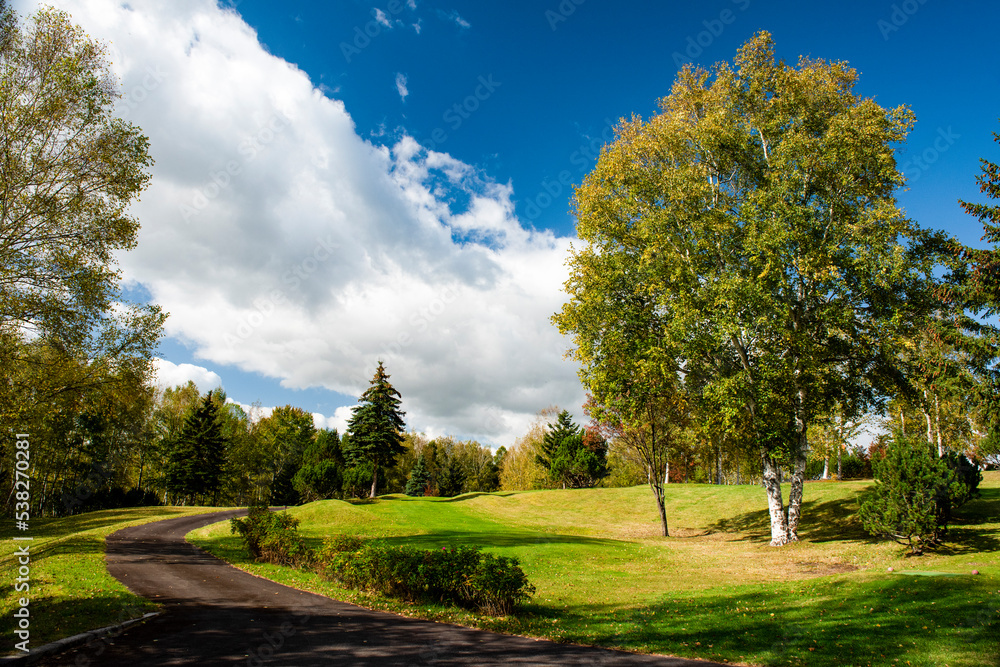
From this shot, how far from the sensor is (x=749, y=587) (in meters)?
13.1

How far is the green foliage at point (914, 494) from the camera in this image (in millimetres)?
14883

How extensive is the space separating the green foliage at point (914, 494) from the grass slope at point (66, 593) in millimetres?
20641

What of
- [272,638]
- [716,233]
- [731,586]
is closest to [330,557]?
[272,638]

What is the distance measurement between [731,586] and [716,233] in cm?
1365

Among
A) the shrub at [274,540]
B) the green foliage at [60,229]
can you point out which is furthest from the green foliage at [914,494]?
the green foliage at [60,229]

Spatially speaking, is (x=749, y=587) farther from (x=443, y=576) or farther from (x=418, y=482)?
(x=418, y=482)

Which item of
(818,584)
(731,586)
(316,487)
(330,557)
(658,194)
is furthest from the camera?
(316,487)

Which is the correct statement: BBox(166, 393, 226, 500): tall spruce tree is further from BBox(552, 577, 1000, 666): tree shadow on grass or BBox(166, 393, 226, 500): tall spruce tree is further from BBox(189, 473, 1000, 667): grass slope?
BBox(552, 577, 1000, 666): tree shadow on grass

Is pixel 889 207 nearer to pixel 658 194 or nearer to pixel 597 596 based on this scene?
pixel 658 194

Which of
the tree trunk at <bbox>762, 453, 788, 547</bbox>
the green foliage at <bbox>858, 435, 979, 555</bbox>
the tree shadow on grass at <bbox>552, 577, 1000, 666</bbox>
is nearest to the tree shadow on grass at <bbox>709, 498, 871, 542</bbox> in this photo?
the tree trunk at <bbox>762, 453, 788, 547</bbox>

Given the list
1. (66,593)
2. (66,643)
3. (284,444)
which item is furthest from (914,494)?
(284,444)

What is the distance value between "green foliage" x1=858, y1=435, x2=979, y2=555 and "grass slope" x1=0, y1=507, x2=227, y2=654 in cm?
2064

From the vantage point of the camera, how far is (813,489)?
99.9ft

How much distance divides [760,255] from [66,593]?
78.8ft
